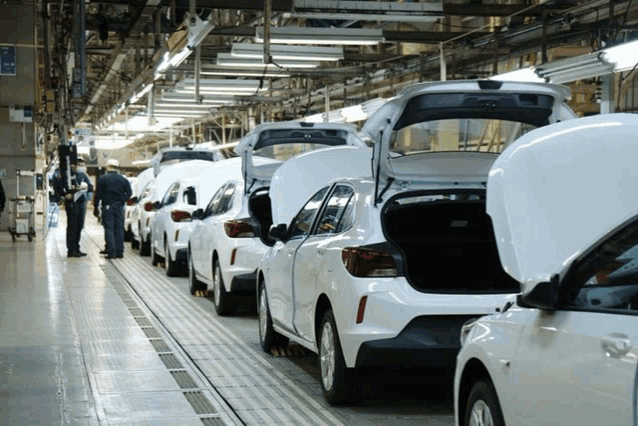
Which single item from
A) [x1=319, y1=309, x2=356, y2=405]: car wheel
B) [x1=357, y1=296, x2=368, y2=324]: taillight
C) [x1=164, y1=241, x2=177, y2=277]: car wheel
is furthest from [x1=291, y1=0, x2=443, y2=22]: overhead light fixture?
[x1=357, y1=296, x2=368, y2=324]: taillight

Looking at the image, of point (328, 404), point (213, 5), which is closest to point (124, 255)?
point (213, 5)

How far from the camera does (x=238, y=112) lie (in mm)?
34094

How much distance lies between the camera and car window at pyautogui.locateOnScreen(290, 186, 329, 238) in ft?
28.1

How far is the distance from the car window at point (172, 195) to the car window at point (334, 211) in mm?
9962

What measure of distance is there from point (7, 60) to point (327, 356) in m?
15.7

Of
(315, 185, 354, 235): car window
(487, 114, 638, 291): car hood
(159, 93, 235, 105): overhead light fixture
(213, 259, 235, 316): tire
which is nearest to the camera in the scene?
(487, 114, 638, 291): car hood

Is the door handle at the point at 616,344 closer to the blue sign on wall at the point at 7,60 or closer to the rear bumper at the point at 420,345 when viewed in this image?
the rear bumper at the point at 420,345

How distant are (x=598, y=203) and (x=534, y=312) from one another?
1.66 feet

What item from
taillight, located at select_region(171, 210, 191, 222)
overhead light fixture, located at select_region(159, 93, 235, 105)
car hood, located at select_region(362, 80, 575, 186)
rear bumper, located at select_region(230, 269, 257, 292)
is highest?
overhead light fixture, located at select_region(159, 93, 235, 105)

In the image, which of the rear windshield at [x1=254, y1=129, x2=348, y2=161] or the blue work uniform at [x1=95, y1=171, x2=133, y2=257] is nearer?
the rear windshield at [x1=254, y1=129, x2=348, y2=161]

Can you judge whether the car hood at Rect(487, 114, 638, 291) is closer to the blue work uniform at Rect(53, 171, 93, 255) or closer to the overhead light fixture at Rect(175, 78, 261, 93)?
the overhead light fixture at Rect(175, 78, 261, 93)

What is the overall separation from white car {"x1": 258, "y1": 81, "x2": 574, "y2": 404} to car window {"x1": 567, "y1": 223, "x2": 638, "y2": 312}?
2.52 metres

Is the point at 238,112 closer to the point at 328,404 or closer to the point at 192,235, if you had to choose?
the point at 192,235

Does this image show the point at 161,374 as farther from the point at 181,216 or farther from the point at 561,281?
the point at 181,216
